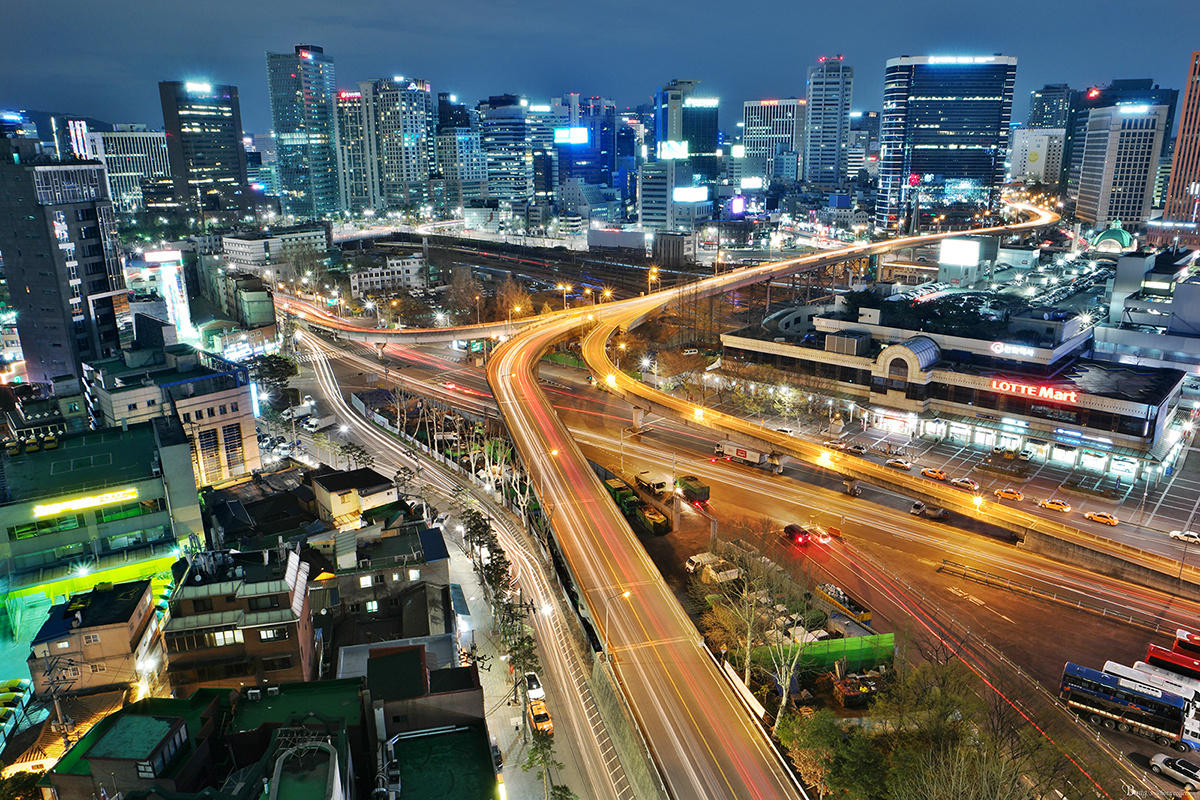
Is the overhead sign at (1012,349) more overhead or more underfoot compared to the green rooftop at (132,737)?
more overhead

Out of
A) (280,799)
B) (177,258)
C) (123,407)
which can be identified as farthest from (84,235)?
(280,799)

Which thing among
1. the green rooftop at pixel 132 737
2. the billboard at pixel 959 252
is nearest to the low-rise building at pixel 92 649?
the green rooftop at pixel 132 737

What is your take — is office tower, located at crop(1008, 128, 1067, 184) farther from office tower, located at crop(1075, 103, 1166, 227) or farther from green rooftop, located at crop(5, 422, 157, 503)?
green rooftop, located at crop(5, 422, 157, 503)

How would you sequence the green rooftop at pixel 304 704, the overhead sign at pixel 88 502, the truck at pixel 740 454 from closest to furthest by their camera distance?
1. the green rooftop at pixel 304 704
2. the overhead sign at pixel 88 502
3. the truck at pixel 740 454

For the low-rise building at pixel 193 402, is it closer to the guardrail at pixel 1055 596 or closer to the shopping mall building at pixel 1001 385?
the shopping mall building at pixel 1001 385

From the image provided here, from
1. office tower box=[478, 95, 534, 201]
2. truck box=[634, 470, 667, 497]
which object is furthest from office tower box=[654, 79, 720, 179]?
truck box=[634, 470, 667, 497]
